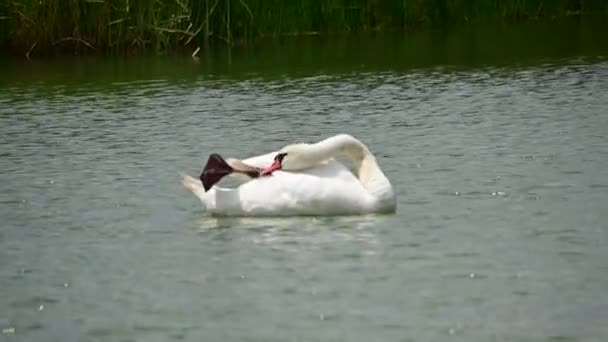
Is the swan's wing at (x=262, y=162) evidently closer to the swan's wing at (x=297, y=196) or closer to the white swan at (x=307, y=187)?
the white swan at (x=307, y=187)

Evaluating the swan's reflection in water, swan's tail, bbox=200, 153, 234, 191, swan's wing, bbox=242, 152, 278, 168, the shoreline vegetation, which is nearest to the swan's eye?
swan's wing, bbox=242, 152, 278, 168

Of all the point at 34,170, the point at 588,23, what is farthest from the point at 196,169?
the point at 588,23

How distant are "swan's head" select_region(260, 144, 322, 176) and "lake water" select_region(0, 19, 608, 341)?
43cm

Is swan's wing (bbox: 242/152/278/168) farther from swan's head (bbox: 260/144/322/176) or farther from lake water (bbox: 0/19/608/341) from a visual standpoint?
lake water (bbox: 0/19/608/341)

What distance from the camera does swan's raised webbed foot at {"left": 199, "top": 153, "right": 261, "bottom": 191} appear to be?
35.5 feet

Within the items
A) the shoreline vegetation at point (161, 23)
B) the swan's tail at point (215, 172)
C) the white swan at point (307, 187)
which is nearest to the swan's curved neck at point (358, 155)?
the white swan at point (307, 187)

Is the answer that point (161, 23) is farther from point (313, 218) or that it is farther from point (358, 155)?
point (313, 218)

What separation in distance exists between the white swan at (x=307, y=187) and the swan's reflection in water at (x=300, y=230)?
6cm

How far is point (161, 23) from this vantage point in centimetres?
2308

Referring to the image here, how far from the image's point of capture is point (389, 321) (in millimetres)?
7844

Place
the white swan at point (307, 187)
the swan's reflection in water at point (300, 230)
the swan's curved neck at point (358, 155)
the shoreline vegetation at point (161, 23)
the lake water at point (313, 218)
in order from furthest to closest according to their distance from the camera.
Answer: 1. the shoreline vegetation at point (161, 23)
2. the swan's curved neck at point (358, 155)
3. the white swan at point (307, 187)
4. the swan's reflection in water at point (300, 230)
5. the lake water at point (313, 218)

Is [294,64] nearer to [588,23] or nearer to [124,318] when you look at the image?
[588,23]

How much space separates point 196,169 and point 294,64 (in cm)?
828

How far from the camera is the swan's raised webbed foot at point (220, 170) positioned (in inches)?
426
